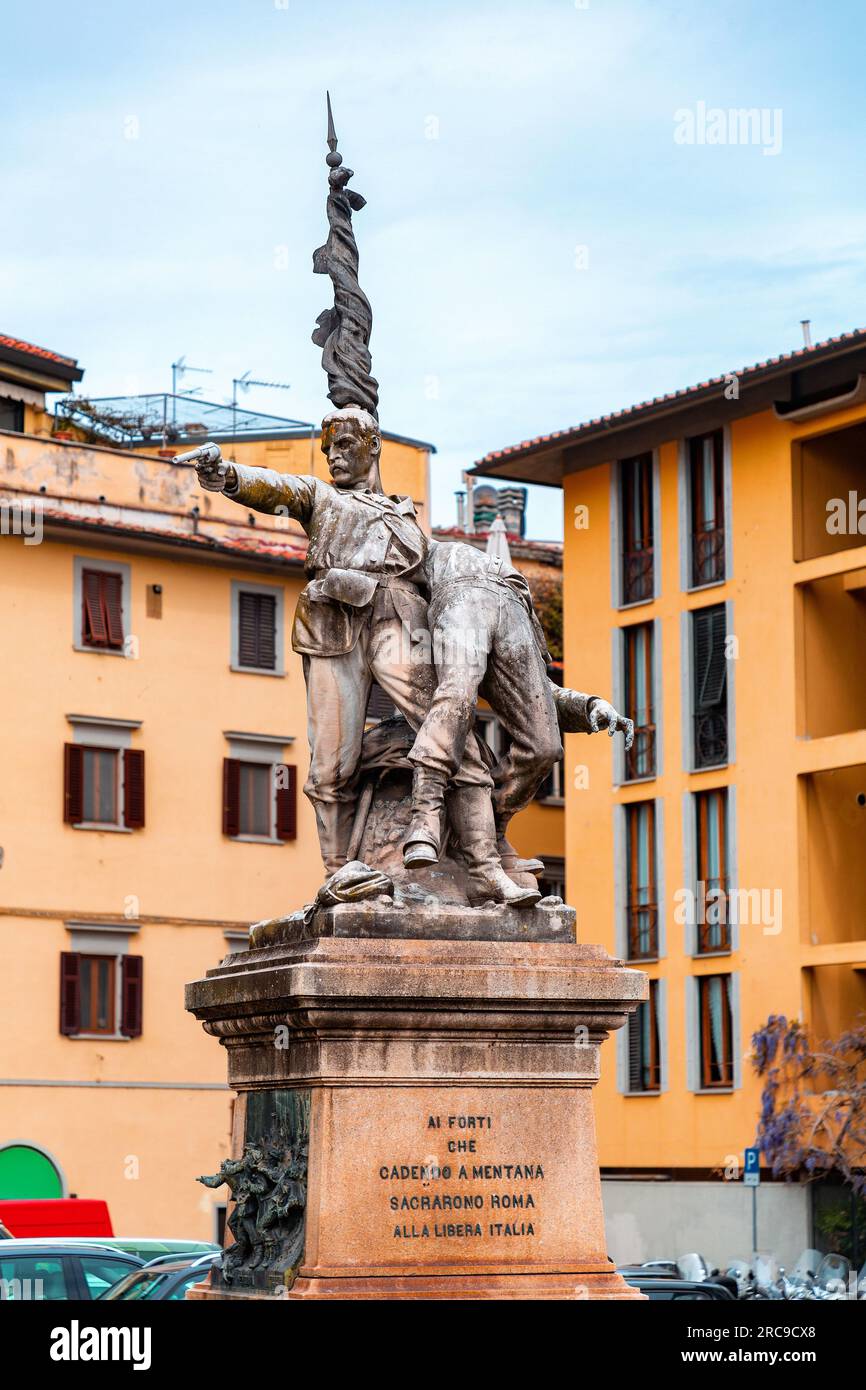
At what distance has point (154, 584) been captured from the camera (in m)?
48.7

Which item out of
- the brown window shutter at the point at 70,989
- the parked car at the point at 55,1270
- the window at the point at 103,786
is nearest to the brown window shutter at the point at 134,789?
the window at the point at 103,786

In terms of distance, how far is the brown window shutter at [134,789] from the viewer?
47.1 metres

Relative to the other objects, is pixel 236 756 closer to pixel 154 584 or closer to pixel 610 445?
pixel 154 584

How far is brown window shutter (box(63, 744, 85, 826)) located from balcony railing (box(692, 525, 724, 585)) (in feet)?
38.9

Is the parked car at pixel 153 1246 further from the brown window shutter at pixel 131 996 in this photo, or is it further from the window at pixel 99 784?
the window at pixel 99 784

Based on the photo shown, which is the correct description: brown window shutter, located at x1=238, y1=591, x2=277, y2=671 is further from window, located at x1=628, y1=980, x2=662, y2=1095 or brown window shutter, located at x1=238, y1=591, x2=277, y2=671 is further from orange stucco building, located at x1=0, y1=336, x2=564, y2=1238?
window, located at x1=628, y1=980, x2=662, y2=1095

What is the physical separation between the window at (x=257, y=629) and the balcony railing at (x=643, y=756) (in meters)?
6.98

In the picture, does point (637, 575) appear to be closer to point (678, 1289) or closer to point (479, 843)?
point (678, 1289)

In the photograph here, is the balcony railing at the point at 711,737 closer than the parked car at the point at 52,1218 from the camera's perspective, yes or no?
No

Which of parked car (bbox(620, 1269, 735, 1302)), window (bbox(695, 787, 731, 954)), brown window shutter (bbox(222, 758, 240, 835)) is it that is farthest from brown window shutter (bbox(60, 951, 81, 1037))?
parked car (bbox(620, 1269, 735, 1302))

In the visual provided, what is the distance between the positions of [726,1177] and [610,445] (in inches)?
573

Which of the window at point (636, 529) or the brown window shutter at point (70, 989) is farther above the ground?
the window at point (636, 529)

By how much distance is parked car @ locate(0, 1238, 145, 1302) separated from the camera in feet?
57.0

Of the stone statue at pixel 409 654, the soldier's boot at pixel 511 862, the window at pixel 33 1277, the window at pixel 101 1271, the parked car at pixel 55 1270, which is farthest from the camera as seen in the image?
the window at pixel 101 1271
